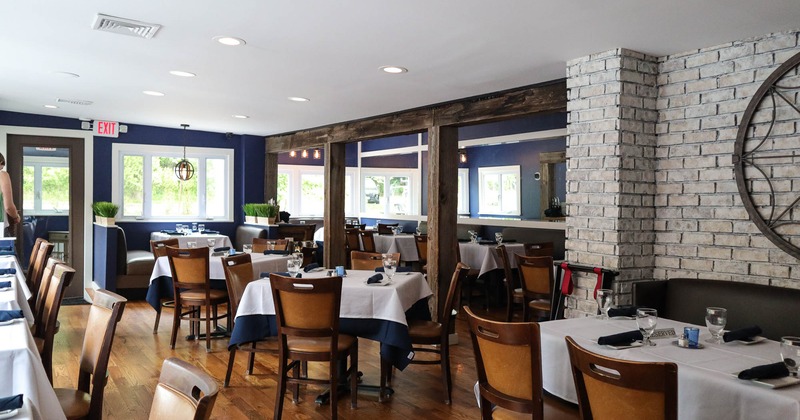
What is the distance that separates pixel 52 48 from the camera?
4461 millimetres

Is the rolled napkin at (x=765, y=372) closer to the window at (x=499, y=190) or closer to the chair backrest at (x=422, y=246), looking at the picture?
the chair backrest at (x=422, y=246)

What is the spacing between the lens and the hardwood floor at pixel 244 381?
3.99 metres

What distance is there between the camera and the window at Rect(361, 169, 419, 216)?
1321 centimetres

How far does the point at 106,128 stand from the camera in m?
8.88

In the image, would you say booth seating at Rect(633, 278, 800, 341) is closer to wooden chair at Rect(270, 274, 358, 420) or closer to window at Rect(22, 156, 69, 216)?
wooden chair at Rect(270, 274, 358, 420)

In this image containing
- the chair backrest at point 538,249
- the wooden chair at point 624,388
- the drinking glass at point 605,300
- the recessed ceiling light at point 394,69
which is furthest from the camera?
the chair backrest at point 538,249

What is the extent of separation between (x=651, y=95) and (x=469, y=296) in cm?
462

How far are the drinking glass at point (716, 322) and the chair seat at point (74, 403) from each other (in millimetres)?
2905

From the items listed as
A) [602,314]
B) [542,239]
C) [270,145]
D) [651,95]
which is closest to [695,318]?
[602,314]

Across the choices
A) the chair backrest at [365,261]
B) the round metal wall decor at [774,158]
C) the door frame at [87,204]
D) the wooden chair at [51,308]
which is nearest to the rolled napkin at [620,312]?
the round metal wall decor at [774,158]

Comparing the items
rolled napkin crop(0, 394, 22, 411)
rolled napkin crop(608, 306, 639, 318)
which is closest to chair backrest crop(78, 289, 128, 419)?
rolled napkin crop(0, 394, 22, 411)

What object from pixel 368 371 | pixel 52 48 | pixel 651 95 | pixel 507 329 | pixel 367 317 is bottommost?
pixel 368 371

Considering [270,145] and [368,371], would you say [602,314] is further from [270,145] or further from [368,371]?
[270,145]

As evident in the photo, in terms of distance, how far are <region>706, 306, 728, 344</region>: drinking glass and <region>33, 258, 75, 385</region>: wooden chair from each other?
11.3 feet
